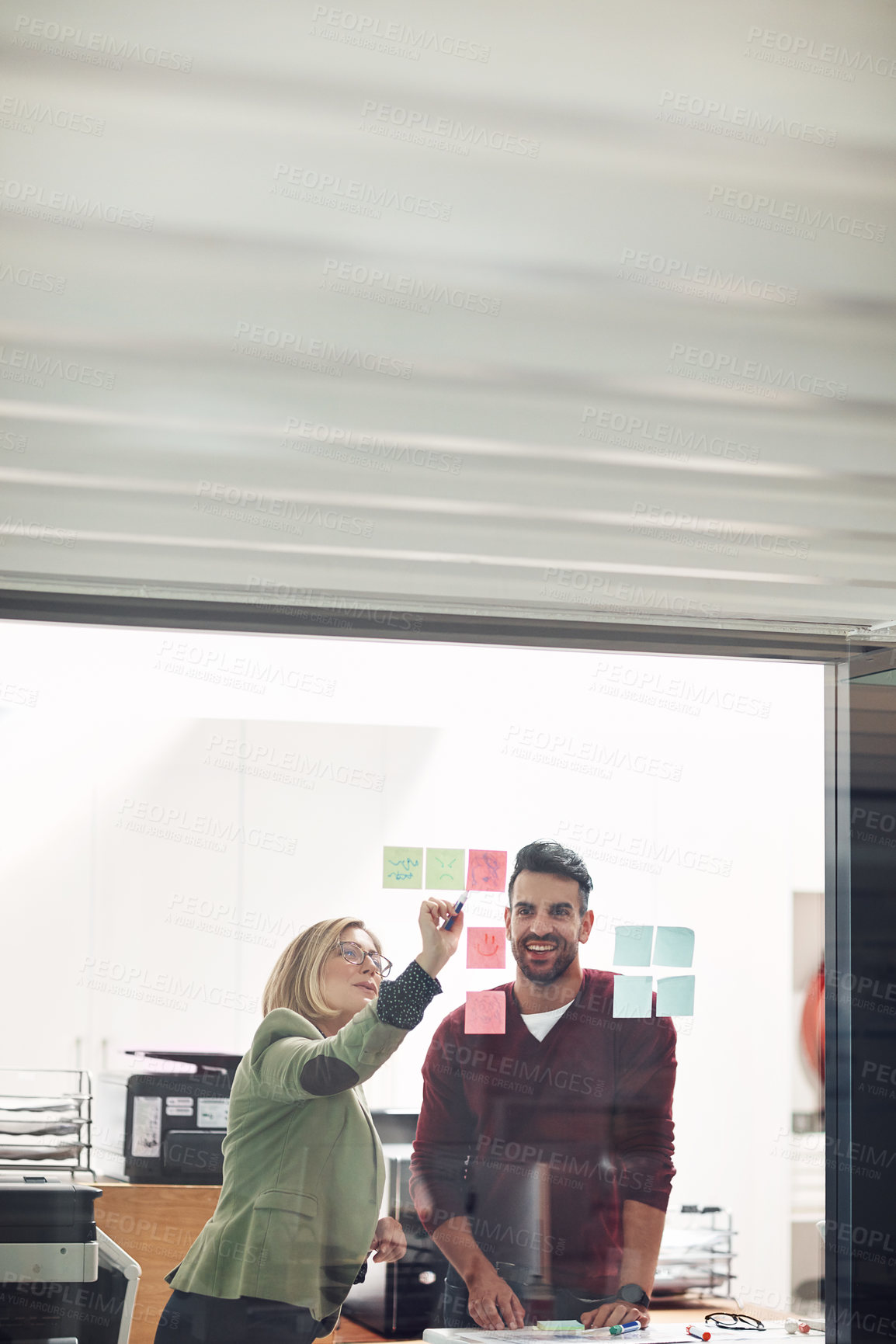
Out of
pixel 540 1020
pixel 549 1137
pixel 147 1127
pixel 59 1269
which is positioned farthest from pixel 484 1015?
pixel 59 1269

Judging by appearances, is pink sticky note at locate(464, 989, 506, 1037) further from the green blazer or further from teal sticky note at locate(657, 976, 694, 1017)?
teal sticky note at locate(657, 976, 694, 1017)

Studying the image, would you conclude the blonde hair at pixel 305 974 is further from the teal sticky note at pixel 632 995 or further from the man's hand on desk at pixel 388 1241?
the teal sticky note at pixel 632 995

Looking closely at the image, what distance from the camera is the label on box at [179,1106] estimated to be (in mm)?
2256

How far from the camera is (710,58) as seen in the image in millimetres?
2652

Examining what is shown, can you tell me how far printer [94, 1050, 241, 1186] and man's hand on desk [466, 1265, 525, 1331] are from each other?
530 millimetres

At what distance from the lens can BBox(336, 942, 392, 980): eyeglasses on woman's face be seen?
234 centimetres

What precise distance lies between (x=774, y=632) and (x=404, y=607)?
0.79 meters

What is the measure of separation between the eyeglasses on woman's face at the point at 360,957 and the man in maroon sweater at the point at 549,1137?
16cm

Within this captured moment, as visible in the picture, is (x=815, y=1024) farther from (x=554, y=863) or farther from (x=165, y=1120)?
(x=165, y=1120)

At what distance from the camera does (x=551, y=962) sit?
2.44 m

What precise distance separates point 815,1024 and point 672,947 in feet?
1.22

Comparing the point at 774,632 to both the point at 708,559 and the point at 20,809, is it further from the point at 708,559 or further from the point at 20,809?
the point at 20,809

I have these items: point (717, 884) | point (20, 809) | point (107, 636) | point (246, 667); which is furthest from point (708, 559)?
point (20, 809)

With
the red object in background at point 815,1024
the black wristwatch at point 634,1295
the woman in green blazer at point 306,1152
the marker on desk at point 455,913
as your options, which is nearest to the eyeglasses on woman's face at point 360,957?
the woman in green blazer at point 306,1152
